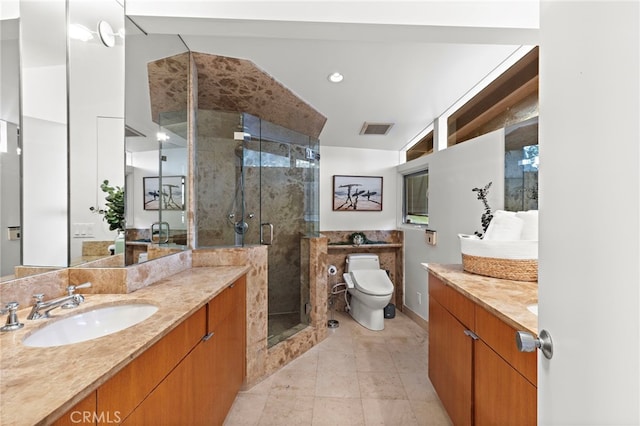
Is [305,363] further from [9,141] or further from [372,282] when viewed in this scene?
[9,141]

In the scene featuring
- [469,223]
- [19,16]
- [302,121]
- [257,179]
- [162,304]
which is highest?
[302,121]

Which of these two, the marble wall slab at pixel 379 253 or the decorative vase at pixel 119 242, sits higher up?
the decorative vase at pixel 119 242

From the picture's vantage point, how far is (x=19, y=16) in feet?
3.29

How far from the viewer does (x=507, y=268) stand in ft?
4.62

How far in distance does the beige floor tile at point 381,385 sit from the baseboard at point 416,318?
3.07 feet

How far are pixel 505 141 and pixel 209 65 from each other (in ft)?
7.29

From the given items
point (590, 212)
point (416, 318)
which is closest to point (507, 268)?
point (590, 212)

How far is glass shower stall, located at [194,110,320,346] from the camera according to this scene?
2.17 m

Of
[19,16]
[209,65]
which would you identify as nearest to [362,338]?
[209,65]

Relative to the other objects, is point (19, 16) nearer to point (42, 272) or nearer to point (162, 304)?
point (42, 272)

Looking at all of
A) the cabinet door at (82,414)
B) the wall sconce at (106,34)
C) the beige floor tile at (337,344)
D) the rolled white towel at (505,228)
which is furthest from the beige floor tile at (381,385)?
the wall sconce at (106,34)

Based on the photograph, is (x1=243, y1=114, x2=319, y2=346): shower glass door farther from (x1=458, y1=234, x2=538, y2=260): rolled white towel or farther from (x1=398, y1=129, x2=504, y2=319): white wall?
(x1=458, y1=234, x2=538, y2=260): rolled white towel

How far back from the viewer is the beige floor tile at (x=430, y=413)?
63.4 inches
